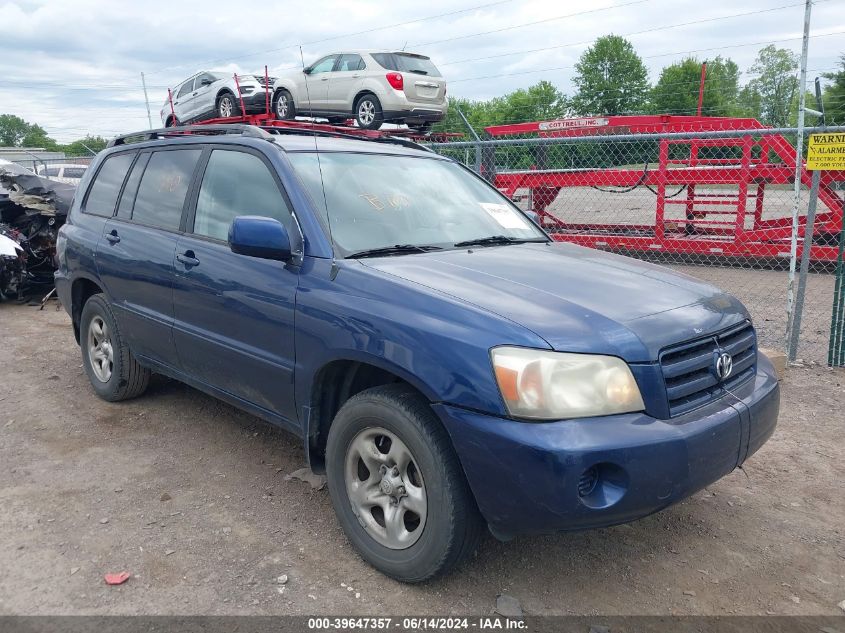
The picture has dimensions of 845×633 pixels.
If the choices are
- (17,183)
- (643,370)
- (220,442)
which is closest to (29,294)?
(17,183)

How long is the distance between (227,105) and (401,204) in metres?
11.3

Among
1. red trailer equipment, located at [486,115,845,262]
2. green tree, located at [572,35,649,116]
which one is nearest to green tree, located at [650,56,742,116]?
green tree, located at [572,35,649,116]

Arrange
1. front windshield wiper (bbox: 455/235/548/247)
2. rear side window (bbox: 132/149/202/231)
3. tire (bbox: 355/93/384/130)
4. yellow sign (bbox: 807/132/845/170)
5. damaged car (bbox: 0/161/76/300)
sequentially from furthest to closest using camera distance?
tire (bbox: 355/93/384/130), damaged car (bbox: 0/161/76/300), yellow sign (bbox: 807/132/845/170), rear side window (bbox: 132/149/202/231), front windshield wiper (bbox: 455/235/548/247)

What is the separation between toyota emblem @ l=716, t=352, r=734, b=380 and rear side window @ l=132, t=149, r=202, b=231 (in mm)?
2998

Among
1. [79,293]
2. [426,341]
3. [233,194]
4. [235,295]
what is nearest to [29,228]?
[79,293]

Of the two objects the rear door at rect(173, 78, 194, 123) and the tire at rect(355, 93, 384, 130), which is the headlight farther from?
the rear door at rect(173, 78, 194, 123)

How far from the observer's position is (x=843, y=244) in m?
5.50

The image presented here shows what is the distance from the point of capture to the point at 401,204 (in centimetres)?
362

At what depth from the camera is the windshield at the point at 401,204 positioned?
3336 mm

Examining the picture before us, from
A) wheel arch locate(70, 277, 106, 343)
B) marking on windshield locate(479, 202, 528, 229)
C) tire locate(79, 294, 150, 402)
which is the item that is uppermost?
marking on windshield locate(479, 202, 528, 229)

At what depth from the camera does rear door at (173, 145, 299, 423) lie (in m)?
3.28

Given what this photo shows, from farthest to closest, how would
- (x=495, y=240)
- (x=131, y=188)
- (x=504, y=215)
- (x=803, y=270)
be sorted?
(x=803, y=270)
(x=131, y=188)
(x=504, y=215)
(x=495, y=240)

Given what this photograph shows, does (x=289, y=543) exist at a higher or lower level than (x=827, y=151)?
lower

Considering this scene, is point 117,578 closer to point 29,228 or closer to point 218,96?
point 29,228
